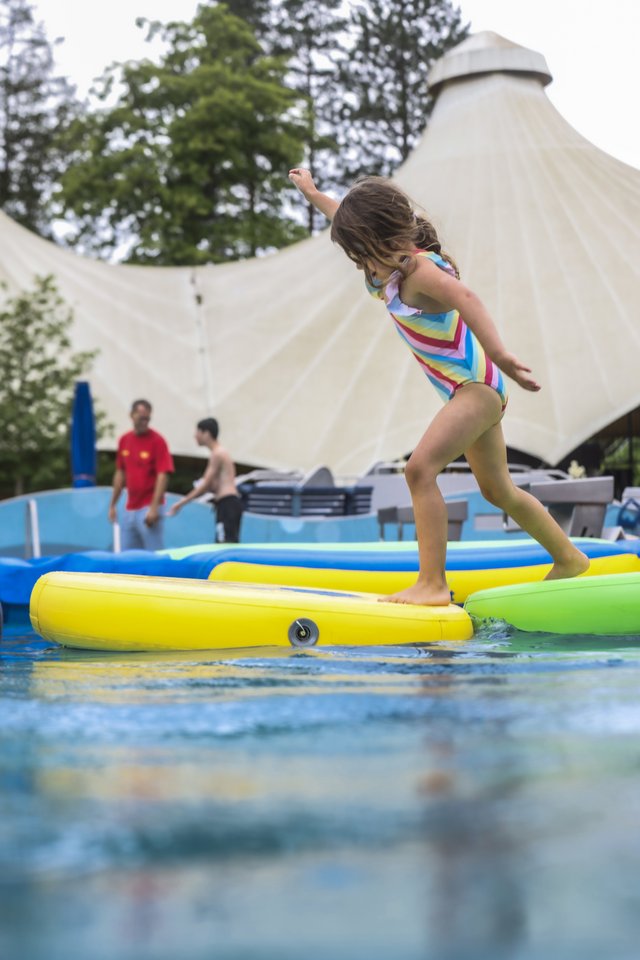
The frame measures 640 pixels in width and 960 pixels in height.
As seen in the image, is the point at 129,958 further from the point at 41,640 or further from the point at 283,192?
the point at 283,192

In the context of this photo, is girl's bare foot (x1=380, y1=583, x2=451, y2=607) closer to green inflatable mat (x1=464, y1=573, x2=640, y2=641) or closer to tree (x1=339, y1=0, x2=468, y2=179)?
green inflatable mat (x1=464, y1=573, x2=640, y2=641)

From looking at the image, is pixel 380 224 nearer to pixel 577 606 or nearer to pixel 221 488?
pixel 577 606

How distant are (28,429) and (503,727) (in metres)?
18.8

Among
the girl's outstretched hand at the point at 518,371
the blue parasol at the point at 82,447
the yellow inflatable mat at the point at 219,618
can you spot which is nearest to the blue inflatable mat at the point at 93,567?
the yellow inflatable mat at the point at 219,618

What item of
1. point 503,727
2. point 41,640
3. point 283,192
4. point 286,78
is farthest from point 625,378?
point 503,727

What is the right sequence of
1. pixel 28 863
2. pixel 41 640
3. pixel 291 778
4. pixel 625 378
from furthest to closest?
pixel 625 378
pixel 41 640
pixel 291 778
pixel 28 863

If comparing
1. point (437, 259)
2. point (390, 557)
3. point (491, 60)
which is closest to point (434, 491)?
point (437, 259)

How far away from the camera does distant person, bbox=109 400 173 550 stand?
8336 mm

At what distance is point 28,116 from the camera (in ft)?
103

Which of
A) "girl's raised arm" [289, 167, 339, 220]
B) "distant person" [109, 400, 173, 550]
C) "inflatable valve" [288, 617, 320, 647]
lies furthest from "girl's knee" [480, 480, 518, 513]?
"distant person" [109, 400, 173, 550]

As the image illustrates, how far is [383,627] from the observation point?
332 centimetres

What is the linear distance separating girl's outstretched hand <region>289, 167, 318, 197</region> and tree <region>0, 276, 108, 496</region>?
15.8 metres

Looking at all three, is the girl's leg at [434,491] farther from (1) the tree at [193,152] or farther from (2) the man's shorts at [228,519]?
(1) the tree at [193,152]

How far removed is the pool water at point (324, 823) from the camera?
95 cm
